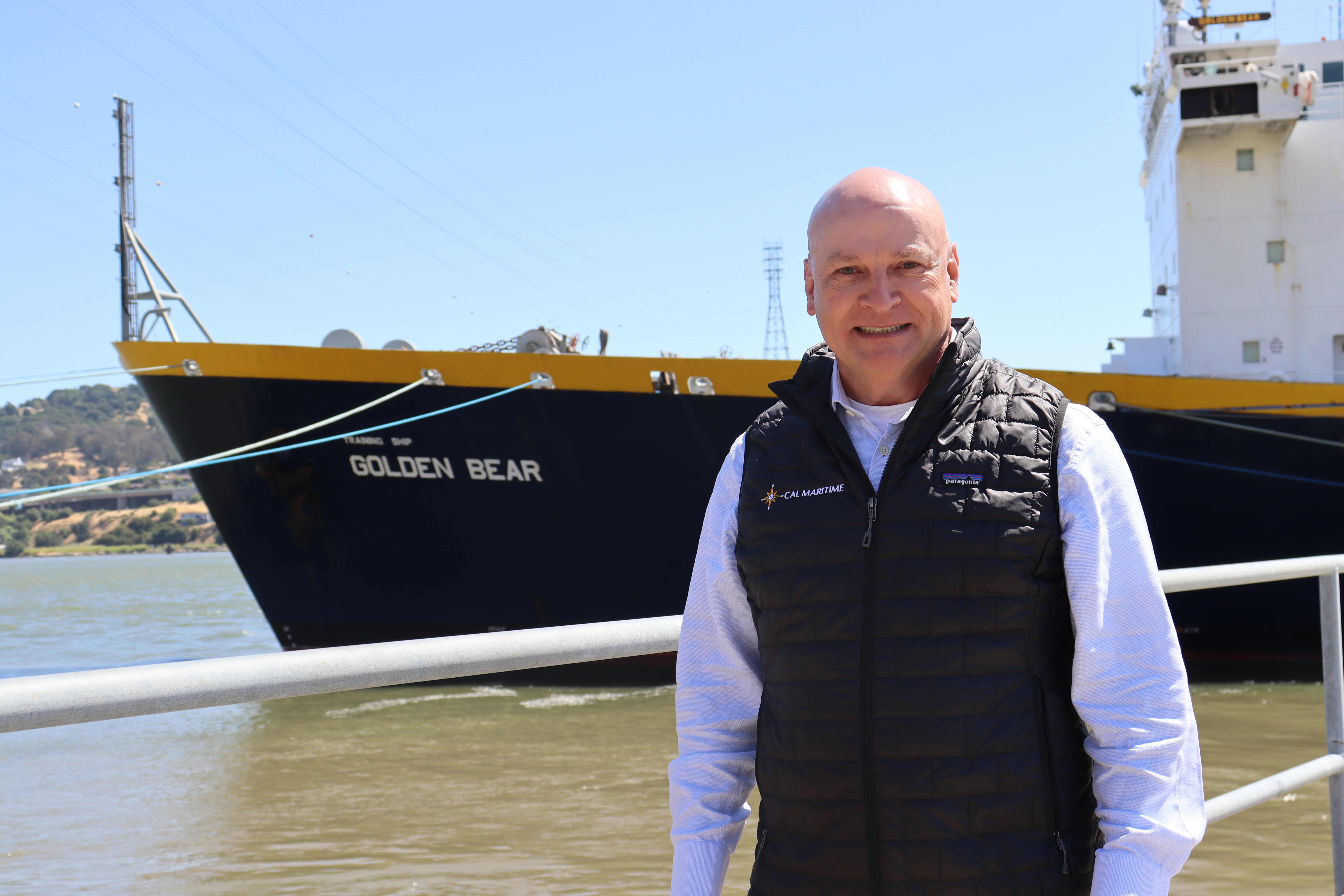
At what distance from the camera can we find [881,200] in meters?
1.27

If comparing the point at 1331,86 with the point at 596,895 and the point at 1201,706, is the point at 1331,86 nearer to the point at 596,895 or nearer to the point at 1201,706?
the point at 1201,706

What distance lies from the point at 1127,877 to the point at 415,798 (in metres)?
5.65

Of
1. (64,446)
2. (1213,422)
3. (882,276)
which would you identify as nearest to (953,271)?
(882,276)

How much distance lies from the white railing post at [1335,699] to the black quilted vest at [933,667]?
4.72ft

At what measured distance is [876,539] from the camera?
122cm

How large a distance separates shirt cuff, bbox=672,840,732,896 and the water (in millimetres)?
3624

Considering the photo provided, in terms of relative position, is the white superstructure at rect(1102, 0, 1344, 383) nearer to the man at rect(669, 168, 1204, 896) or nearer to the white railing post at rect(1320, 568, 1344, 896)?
the white railing post at rect(1320, 568, 1344, 896)

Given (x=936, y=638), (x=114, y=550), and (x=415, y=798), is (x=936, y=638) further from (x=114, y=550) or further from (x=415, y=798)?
(x=114, y=550)

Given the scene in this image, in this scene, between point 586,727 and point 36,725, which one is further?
point 586,727

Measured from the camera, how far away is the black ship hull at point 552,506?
29.6 ft

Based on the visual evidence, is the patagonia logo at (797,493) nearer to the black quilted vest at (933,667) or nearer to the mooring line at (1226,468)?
the black quilted vest at (933,667)

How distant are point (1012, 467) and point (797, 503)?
9.6 inches

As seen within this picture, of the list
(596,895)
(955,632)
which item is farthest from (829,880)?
(596,895)

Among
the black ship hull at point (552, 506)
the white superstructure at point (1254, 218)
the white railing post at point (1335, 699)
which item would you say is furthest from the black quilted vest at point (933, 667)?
the white superstructure at point (1254, 218)
